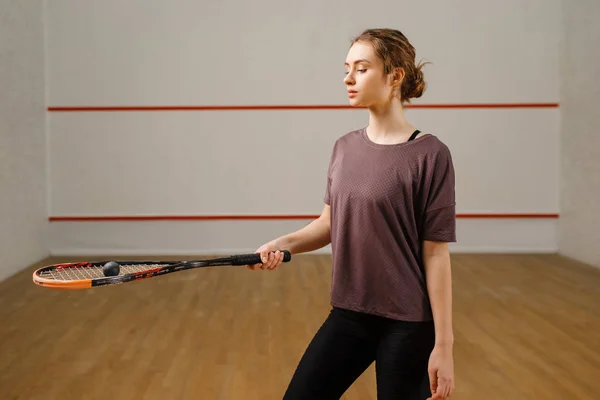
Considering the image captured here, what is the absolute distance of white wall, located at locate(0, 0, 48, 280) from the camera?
13.3ft

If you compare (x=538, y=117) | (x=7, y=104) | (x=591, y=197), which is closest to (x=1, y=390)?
(x=7, y=104)

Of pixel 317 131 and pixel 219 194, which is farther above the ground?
pixel 317 131

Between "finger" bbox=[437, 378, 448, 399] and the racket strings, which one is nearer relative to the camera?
"finger" bbox=[437, 378, 448, 399]

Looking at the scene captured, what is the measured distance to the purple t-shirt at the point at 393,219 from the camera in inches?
41.8

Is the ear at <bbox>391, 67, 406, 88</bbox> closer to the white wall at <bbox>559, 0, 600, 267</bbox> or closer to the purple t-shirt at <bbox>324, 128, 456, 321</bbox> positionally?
the purple t-shirt at <bbox>324, 128, 456, 321</bbox>

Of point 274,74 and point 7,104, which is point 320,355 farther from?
point 274,74

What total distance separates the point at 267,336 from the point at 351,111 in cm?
251

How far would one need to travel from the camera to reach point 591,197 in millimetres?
4422

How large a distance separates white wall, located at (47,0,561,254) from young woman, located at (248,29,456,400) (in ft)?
12.5

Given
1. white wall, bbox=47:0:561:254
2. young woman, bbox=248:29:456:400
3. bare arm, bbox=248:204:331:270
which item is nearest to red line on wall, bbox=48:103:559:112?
white wall, bbox=47:0:561:254

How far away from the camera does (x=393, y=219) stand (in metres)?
1.08

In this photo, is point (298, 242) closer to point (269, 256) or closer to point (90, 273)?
point (269, 256)

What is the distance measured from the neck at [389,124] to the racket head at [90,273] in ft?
1.47

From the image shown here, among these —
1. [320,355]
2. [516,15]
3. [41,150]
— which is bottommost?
[320,355]
